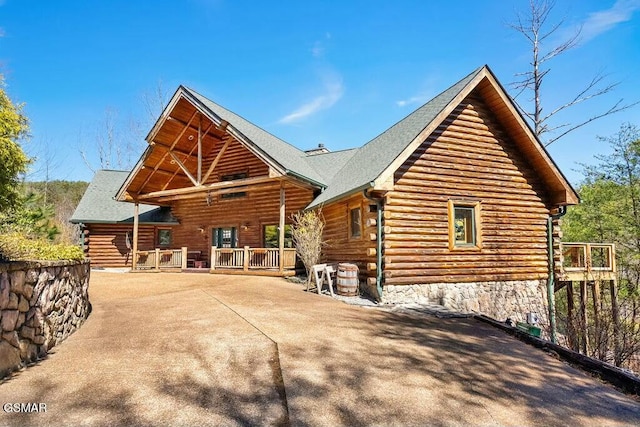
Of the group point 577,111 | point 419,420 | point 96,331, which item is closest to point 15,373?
point 96,331

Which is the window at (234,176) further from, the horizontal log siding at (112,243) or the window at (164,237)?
the horizontal log siding at (112,243)

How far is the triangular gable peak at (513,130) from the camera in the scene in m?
10.5

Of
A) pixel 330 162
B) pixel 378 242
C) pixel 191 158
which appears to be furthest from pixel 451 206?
pixel 191 158

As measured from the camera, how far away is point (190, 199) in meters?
19.6

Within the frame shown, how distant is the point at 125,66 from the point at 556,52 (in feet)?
80.1

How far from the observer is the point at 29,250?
5312mm

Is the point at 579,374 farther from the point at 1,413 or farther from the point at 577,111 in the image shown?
the point at 577,111

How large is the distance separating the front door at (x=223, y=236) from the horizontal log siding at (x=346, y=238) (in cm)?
632

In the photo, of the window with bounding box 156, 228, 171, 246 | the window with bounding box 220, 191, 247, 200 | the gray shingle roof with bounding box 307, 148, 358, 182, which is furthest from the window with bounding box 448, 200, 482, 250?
the window with bounding box 156, 228, 171, 246

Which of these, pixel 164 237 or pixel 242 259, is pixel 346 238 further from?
pixel 164 237

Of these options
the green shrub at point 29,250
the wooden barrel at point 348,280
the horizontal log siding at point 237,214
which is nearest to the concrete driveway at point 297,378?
the green shrub at point 29,250

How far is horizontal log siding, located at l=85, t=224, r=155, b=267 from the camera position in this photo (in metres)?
19.3

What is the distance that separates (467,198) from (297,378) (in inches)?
343

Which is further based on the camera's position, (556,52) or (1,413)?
(556,52)
